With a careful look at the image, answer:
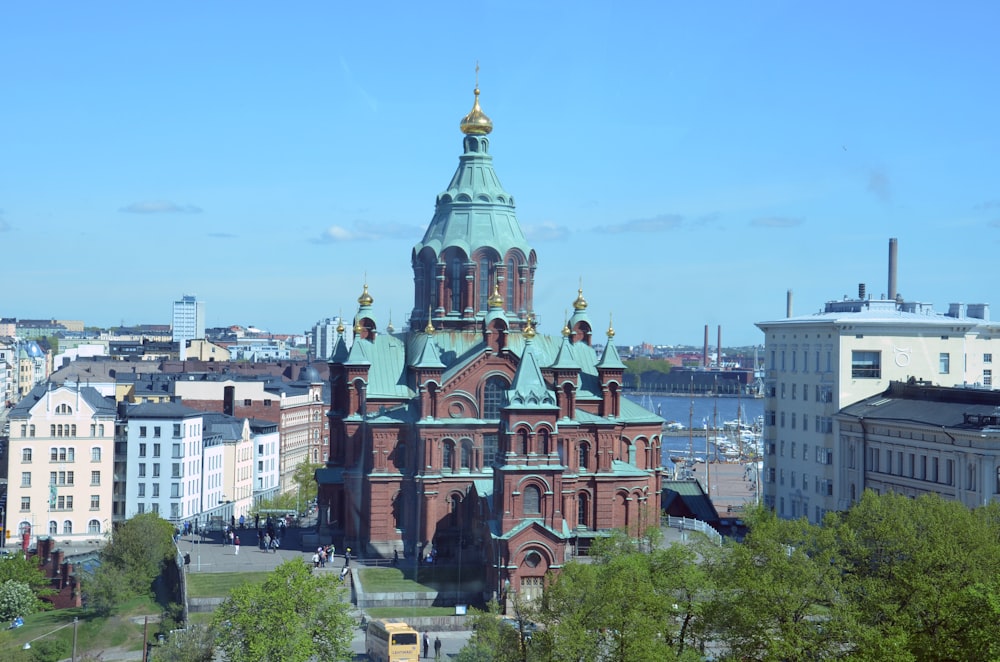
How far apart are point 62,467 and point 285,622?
61376mm

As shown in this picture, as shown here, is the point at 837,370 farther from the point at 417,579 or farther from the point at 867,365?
the point at 417,579

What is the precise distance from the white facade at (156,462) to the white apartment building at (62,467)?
1.60 meters

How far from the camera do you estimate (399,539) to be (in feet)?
287

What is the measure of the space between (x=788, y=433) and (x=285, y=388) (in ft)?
232

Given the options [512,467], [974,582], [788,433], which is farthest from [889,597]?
[788,433]

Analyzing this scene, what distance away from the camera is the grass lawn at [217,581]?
77062 millimetres

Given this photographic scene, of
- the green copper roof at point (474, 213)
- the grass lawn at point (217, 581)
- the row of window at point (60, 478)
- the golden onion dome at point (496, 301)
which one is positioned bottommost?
the grass lawn at point (217, 581)

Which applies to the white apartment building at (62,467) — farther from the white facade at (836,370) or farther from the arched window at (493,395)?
the white facade at (836,370)

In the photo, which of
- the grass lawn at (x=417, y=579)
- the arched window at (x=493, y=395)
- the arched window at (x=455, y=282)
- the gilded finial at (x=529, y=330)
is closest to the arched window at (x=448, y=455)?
the arched window at (x=493, y=395)

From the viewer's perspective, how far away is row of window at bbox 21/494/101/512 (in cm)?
11188

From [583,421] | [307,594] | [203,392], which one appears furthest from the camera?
[203,392]

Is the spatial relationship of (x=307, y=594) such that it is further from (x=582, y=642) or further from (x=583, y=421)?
(x=583, y=421)

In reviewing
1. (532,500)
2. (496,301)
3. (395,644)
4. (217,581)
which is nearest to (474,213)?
(496,301)

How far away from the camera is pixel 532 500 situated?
78.4m
